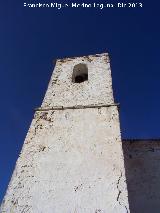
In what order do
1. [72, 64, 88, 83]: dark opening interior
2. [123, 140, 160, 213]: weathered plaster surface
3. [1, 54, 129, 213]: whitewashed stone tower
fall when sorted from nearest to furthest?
[1, 54, 129, 213]: whitewashed stone tower
[123, 140, 160, 213]: weathered plaster surface
[72, 64, 88, 83]: dark opening interior

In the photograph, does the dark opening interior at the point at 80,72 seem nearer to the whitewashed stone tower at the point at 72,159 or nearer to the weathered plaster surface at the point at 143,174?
the whitewashed stone tower at the point at 72,159

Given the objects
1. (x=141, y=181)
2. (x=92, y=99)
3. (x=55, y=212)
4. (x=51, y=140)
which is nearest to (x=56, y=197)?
(x=55, y=212)

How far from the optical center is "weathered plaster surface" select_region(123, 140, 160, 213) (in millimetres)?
7102

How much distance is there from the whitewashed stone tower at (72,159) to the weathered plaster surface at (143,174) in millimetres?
2178

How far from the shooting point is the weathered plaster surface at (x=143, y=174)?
7.10 metres

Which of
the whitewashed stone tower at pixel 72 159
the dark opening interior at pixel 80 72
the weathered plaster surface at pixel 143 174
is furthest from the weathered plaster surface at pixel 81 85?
the weathered plaster surface at pixel 143 174

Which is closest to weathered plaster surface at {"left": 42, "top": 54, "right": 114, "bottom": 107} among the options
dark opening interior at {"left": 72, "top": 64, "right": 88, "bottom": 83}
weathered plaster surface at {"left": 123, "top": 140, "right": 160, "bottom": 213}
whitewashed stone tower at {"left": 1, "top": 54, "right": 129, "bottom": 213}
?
whitewashed stone tower at {"left": 1, "top": 54, "right": 129, "bottom": 213}

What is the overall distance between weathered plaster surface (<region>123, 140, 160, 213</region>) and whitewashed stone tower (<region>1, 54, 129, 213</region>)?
2.18 m

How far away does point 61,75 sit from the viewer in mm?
8516

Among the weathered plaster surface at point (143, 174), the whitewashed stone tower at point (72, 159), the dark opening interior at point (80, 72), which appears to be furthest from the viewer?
the dark opening interior at point (80, 72)

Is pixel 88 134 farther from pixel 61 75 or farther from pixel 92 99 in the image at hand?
pixel 61 75

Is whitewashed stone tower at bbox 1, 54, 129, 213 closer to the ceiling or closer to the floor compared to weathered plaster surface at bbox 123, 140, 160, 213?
closer to the ceiling

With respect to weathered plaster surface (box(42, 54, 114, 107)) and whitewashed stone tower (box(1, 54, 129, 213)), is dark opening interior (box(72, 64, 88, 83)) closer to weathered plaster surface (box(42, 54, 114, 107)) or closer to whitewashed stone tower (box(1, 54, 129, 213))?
weathered plaster surface (box(42, 54, 114, 107))

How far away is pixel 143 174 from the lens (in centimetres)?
771
